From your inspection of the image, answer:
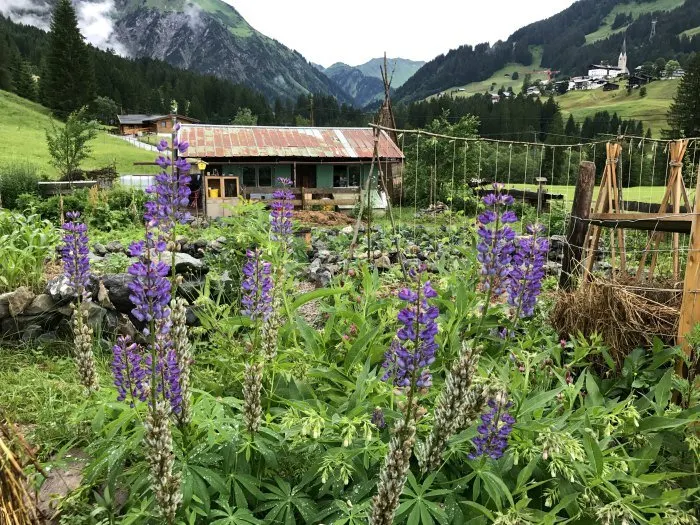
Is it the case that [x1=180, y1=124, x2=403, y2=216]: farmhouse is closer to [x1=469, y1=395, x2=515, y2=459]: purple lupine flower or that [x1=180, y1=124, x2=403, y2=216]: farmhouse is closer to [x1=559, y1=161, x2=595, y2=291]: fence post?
[x1=559, y1=161, x2=595, y2=291]: fence post

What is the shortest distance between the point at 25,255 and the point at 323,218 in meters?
14.9

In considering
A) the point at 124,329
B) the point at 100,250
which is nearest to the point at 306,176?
the point at 100,250

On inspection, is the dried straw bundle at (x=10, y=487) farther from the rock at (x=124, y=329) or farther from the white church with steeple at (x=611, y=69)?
the white church with steeple at (x=611, y=69)

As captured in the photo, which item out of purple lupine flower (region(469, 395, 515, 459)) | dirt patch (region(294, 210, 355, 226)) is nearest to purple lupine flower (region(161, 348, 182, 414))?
purple lupine flower (region(469, 395, 515, 459))

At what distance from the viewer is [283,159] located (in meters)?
25.2

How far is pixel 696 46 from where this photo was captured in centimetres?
16200

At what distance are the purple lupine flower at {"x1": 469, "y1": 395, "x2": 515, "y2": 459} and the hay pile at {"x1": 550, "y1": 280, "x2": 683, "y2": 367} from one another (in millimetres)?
1977

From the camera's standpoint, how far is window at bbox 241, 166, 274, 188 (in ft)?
83.5

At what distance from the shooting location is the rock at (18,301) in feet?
21.2

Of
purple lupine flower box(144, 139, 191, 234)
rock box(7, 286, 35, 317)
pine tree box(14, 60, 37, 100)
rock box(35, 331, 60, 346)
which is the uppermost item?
pine tree box(14, 60, 37, 100)

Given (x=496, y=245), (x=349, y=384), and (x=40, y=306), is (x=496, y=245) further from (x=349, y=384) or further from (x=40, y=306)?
(x=40, y=306)

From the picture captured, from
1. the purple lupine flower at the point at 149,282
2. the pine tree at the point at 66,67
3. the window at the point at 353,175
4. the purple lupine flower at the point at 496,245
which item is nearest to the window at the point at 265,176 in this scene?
the window at the point at 353,175

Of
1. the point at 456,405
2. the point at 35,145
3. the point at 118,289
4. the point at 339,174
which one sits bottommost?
the point at 118,289

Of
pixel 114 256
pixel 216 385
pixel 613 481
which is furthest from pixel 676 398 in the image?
pixel 114 256
